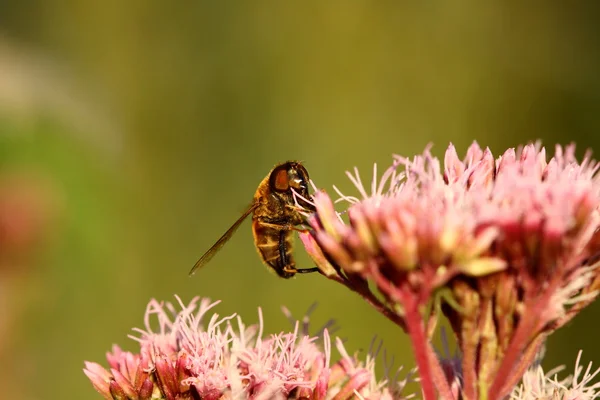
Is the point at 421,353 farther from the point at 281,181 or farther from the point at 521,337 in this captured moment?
the point at 281,181

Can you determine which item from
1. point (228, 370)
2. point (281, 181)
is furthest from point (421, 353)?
point (281, 181)

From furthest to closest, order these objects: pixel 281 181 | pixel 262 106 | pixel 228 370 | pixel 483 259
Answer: pixel 262 106 < pixel 281 181 < pixel 228 370 < pixel 483 259

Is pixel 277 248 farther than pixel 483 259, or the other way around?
pixel 277 248

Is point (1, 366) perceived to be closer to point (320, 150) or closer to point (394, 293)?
point (394, 293)

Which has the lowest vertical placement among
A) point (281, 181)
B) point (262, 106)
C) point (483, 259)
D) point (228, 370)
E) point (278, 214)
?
point (228, 370)

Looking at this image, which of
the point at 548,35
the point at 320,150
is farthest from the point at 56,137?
the point at 548,35

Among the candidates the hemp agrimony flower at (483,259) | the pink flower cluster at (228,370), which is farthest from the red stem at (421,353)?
the pink flower cluster at (228,370)

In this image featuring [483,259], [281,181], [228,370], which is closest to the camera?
[483,259]
